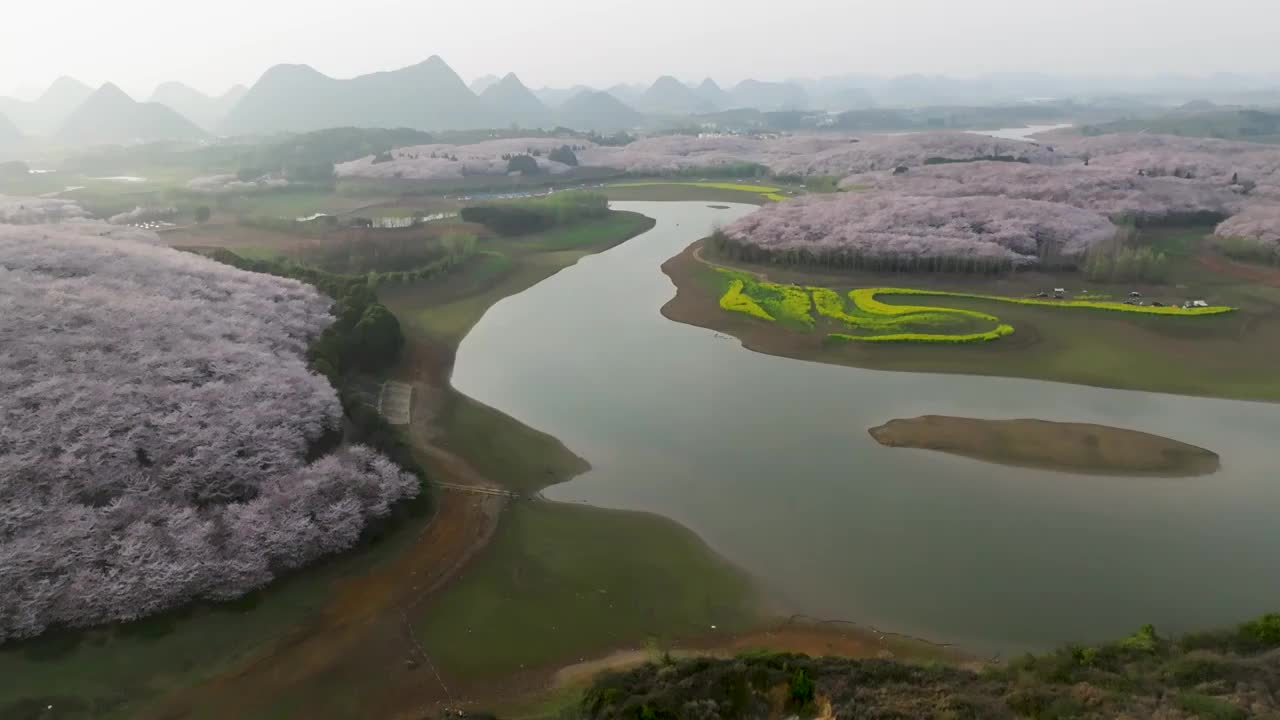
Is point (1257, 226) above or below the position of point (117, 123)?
below

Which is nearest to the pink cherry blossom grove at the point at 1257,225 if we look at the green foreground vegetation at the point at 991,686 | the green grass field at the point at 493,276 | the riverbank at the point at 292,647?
the green grass field at the point at 493,276

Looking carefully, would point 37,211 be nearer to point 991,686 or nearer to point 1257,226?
point 991,686

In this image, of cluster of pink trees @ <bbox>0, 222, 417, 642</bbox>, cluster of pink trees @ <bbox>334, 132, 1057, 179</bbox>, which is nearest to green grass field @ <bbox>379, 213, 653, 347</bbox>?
cluster of pink trees @ <bbox>0, 222, 417, 642</bbox>

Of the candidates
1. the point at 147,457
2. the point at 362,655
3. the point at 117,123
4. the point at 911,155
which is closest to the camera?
the point at 362,655

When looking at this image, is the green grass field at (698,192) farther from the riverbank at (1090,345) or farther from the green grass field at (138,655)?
the green grass field at (138,655)

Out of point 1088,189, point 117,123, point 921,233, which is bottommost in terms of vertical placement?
point 921,233

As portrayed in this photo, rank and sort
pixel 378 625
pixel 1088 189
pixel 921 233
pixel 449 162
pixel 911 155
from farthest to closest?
1. pixel 449 162
2. pixel 911 155
3. pixel 1088 189
4. pixel 921 233
5. pixel 378 625

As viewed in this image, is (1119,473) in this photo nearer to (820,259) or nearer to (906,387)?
(906,387)

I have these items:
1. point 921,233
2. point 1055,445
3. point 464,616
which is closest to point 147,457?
point 464,616

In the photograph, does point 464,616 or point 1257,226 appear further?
point 1257,226
